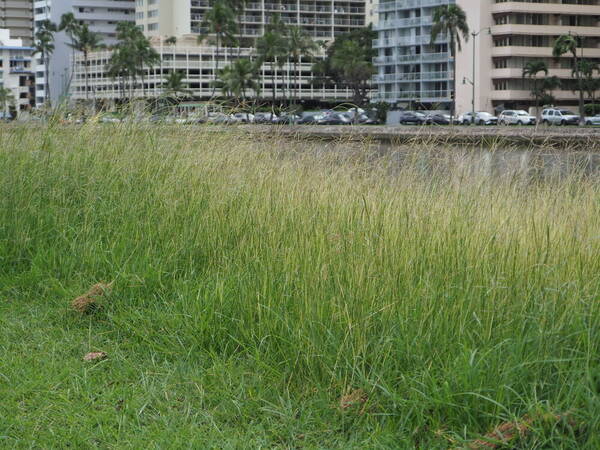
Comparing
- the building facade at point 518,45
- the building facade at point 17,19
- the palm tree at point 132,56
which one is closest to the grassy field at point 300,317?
the building facade at point 518,45

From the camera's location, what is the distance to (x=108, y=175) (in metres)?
7.40

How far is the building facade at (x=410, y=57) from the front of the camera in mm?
95438

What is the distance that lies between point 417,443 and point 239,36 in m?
112

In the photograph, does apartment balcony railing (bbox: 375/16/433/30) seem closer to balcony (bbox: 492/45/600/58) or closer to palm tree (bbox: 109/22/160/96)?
balcony (bbox: 492/45/600/58)

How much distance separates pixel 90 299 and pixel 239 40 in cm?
10714

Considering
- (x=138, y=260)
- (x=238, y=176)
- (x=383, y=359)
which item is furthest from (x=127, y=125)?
(x=383, y=359)

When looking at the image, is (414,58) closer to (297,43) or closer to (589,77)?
(297,43)

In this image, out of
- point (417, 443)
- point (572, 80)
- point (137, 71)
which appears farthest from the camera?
point (137, 71)

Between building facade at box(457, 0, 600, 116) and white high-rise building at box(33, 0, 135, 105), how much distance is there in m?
71.5

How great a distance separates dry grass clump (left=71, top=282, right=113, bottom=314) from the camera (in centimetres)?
545

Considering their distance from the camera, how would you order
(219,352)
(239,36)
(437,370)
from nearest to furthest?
(437,370), (219,352), (239,36)

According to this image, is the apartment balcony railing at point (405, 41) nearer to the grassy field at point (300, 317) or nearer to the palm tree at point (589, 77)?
the palm tree at point (589, 77)

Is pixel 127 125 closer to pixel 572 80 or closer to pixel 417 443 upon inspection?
pixel 417 443

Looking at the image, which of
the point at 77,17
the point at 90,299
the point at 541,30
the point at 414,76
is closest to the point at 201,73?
the point at 414,76
